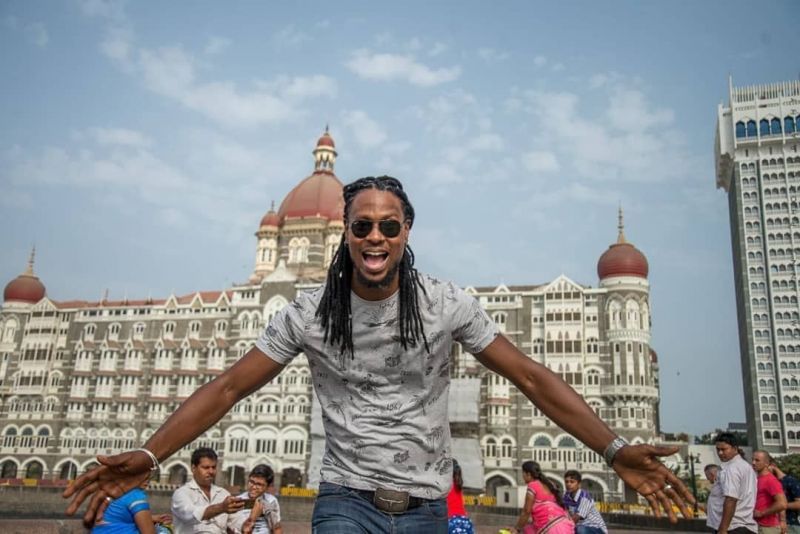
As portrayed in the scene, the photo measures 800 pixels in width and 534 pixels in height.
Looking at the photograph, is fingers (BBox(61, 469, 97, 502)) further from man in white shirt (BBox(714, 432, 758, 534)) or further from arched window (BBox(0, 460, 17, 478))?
arched window (BBox(0, 460, 17, 478))

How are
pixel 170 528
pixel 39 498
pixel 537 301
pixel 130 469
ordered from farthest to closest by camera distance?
pixel 537 301
pixel 39 498
pixel 170 528
pixel 130 469

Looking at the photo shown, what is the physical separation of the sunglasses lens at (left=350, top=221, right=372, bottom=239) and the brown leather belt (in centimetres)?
87

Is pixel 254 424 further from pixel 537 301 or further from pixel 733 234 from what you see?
pixel 733 234

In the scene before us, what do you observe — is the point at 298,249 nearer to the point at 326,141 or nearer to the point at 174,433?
the point at 326,141

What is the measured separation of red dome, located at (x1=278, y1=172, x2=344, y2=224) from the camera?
54.0m

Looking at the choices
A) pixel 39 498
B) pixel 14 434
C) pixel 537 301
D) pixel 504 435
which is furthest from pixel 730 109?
pixel 14 434

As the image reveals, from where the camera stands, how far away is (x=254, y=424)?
149 feet

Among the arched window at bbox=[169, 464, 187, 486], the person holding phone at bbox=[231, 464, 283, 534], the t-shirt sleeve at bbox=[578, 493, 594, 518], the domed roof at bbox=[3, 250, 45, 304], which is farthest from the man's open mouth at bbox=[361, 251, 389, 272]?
the domed roof at bbox=[3, 250, 45, 304]

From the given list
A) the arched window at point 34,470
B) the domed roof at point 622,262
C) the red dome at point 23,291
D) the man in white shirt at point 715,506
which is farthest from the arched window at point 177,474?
the man in white shirt at point 715,506

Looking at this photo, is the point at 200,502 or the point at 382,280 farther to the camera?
the point at 200,502

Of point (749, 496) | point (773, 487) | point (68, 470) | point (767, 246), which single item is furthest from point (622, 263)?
point (749, 496)

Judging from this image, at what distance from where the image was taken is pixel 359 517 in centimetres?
237

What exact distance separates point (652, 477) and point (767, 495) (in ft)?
15.3

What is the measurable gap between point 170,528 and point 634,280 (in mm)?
40626
